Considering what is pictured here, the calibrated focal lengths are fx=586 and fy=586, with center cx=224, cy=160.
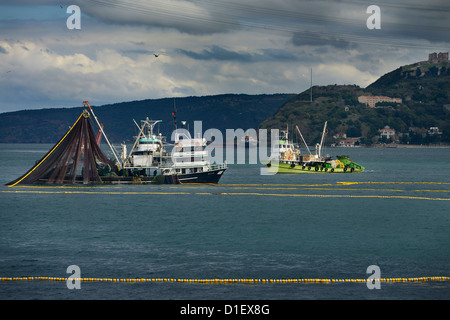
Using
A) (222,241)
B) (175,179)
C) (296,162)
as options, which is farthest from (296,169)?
(222,241)

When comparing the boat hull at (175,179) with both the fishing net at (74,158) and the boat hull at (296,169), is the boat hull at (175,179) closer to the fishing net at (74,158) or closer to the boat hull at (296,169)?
the fishing net at (74,158)

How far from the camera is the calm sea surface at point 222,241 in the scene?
4078 centimetres

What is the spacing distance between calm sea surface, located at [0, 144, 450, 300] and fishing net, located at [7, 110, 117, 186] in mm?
5608

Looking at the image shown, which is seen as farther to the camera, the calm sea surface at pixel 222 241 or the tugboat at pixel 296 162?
the tugboat at pixel 296 162

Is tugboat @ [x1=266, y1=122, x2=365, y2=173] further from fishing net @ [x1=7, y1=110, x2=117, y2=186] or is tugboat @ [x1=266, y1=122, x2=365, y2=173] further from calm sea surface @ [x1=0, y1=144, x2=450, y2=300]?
fishing net @ [x1=7, y1=110, x2=117, y2=186]

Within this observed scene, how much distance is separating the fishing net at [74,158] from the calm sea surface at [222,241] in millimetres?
5608

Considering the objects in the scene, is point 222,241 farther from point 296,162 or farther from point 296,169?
point 296,162

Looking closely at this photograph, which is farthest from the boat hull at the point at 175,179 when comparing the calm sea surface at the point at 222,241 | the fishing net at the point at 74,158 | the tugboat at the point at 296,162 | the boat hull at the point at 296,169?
the tugboat at the point at 296,162

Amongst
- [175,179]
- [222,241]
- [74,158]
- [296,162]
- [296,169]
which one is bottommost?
[222,241]

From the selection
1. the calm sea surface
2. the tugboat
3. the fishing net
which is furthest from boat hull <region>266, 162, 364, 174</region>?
the fishing net

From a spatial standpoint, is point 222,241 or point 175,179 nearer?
point 222,241

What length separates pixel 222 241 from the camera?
6191 cm

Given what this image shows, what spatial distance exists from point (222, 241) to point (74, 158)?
6419 cm

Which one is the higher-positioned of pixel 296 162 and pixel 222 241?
pixel 296 162
